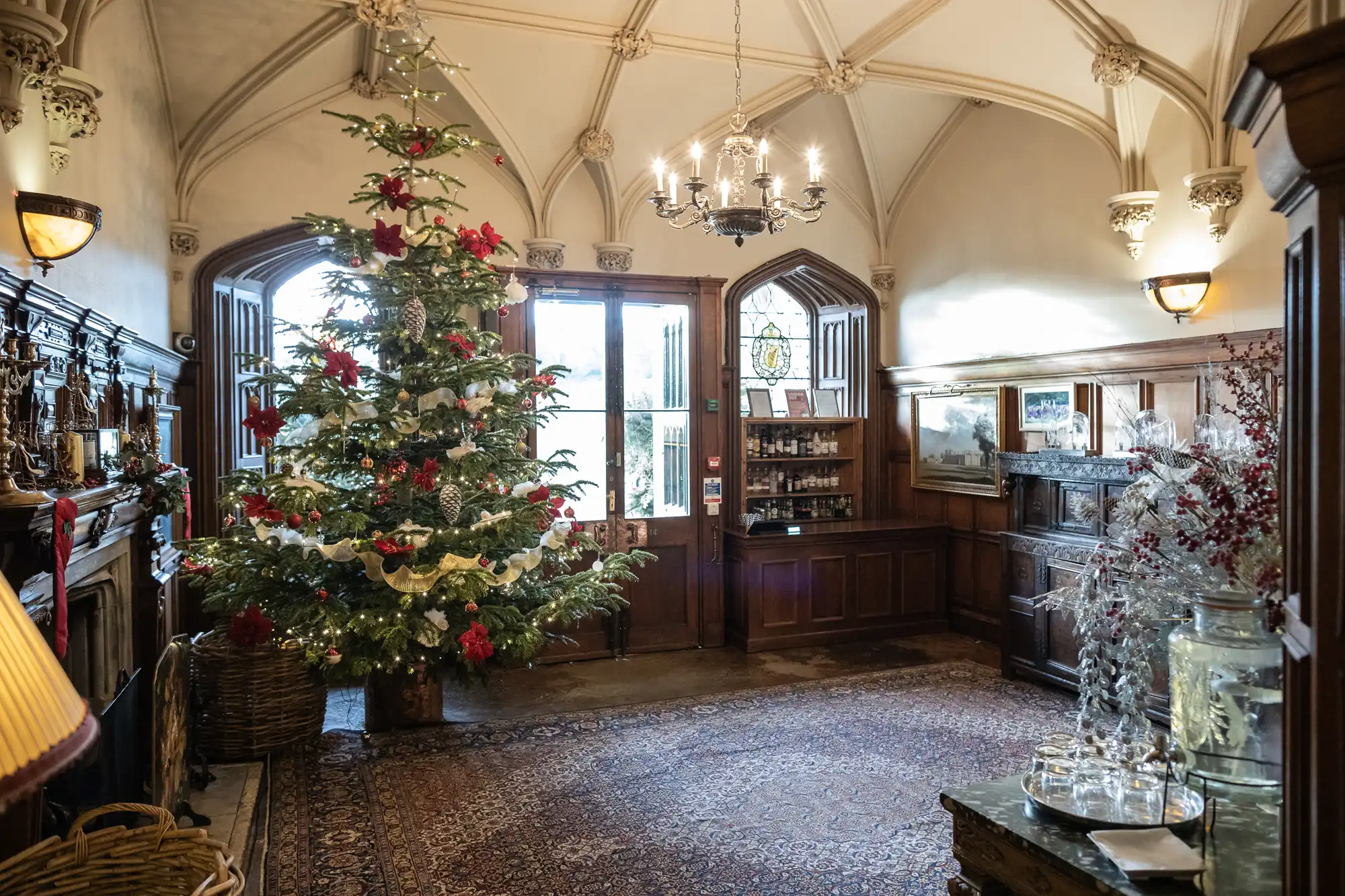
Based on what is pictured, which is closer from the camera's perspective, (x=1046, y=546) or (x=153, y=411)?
(x=153, y=411)

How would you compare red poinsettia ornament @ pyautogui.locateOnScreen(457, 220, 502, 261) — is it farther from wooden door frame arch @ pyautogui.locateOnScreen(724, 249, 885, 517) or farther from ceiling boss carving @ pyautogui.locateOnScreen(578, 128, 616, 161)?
wooden door frame arch @ pyautogui.locateOnScreen(724, 249, 885, 517)

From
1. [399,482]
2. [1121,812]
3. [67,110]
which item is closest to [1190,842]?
[1121,812]

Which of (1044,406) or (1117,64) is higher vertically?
(1117,64)

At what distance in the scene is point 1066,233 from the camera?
6.04 meters

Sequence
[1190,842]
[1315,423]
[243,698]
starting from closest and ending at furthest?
[1315,423]
[1190,842]
[243,698]

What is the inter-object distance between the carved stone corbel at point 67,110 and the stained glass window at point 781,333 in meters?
5.13

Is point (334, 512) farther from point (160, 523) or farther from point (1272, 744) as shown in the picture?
point (1272, 744)

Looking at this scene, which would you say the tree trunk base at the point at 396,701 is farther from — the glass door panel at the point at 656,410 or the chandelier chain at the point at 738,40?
the chandelier chain at the point at 738,40

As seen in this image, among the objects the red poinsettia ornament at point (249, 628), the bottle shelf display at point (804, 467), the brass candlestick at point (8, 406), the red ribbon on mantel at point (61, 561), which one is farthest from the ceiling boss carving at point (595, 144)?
the red ribbon on mantel at point (61, 561)

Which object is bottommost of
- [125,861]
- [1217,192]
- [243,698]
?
[243,698]

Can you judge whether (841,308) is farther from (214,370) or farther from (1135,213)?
(214,370)

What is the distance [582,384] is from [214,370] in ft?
→ 8.05

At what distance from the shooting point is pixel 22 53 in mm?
2770

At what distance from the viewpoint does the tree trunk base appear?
4.82 metres
